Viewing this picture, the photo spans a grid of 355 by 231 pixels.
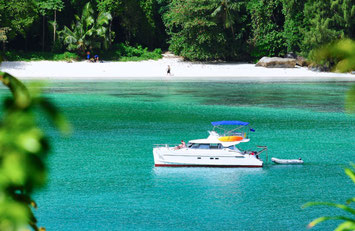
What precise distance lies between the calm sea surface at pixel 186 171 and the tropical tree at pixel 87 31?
1658cm

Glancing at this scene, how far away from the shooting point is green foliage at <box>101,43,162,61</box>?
67750 mm

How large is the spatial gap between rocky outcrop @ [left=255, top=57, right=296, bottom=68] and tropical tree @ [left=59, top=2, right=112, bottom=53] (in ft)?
58.1

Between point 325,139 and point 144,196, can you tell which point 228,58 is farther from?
point 144,196

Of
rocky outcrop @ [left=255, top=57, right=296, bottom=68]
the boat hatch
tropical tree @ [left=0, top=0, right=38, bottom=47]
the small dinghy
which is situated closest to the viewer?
the small dinghy

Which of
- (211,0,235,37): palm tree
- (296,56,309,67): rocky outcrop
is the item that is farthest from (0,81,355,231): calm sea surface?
(296,56,309,67): rocky outcrop

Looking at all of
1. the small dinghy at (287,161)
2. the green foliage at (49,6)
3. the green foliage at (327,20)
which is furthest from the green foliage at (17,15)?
the small dinghy at (287,161)

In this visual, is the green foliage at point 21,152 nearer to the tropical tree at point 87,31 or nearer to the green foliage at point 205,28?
the tropical tree at point 87,31

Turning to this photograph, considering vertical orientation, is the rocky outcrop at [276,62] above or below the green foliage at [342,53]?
below

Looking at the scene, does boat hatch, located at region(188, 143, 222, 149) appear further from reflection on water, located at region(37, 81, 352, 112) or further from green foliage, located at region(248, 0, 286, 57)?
green foliage, located at region(248, 0, 286, 57)

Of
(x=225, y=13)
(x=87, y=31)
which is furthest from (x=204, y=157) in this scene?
(x=225, y=13)

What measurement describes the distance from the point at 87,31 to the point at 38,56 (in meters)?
6.30

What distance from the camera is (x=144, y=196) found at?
65.4 ft

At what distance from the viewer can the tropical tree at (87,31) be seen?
62844mm

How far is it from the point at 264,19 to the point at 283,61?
17.4 feet
